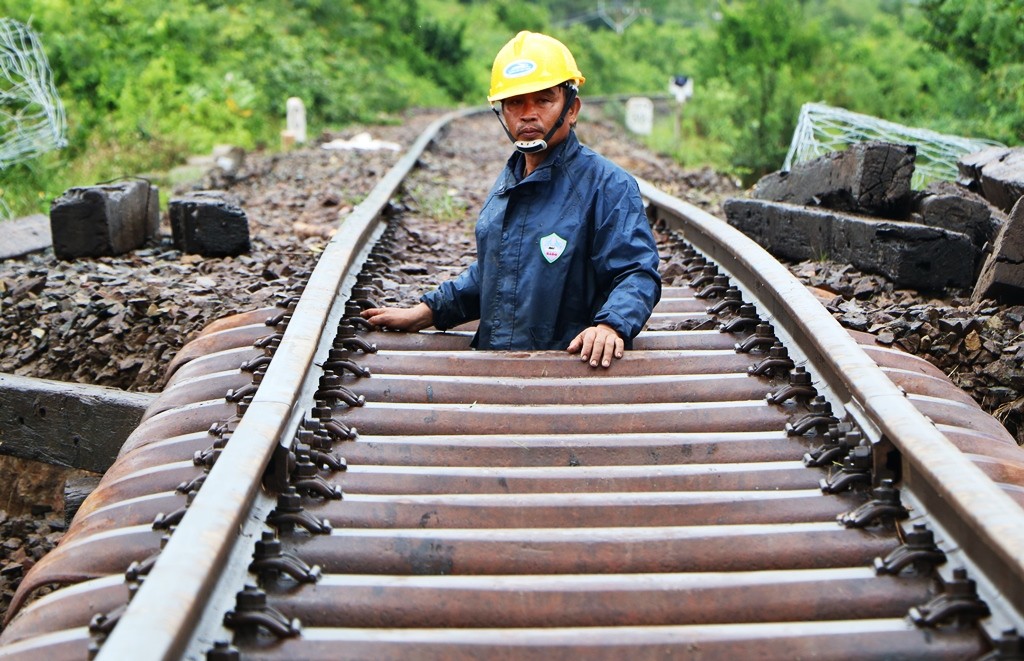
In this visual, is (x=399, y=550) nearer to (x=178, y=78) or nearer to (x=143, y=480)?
(x=143, y=480)

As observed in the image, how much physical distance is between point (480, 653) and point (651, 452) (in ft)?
3.77

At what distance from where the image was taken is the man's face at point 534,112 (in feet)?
13.5

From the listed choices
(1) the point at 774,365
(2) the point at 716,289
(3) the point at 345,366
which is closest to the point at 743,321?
(1) the point at 774,365

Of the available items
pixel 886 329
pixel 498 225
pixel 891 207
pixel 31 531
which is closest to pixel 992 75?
pixel 891 207

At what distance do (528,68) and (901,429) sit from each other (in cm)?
188

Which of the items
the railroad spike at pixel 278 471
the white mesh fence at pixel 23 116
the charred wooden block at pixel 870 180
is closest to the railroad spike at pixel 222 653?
the railroad spike at pixel 278 471

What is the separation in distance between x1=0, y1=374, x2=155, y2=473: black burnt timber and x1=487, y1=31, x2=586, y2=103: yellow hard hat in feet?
5.95

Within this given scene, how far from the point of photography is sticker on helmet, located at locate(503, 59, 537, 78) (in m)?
4.04

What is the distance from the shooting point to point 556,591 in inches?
102

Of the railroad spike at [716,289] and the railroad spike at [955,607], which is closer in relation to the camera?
the railroad spike at [955,607]

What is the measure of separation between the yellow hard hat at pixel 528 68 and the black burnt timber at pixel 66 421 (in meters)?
1.81

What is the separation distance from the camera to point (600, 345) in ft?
12.9

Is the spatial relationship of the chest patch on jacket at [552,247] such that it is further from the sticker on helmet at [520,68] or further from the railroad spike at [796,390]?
the railroad spike at [796,390]

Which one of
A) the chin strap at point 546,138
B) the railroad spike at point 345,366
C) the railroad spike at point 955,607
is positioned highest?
the chin strap at point 546,138
